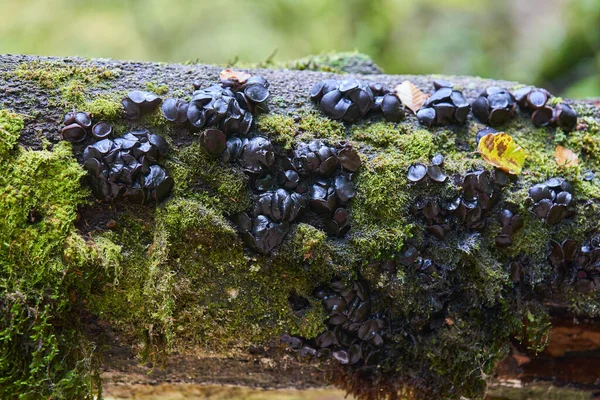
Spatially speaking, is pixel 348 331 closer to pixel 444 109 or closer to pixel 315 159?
pixel 315 159

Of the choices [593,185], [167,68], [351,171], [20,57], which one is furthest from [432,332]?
[20,57]

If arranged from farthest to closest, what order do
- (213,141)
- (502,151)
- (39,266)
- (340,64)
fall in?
(340,64), (502,151), (213,141), (39,266)

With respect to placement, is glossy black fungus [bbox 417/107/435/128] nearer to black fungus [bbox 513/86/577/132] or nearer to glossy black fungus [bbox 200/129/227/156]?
black fungus [bbox 513/86/577/132]

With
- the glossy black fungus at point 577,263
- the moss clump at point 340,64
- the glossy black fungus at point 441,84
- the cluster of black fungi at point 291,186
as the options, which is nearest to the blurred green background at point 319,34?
the moss clump at point 340,64

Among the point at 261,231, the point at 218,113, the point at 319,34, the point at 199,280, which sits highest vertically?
the point at 319,34

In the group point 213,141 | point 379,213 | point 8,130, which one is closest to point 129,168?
point 213,141

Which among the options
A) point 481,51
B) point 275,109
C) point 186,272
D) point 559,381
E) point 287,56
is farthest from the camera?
point 481,51

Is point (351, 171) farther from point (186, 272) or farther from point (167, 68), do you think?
point (167, 68)
